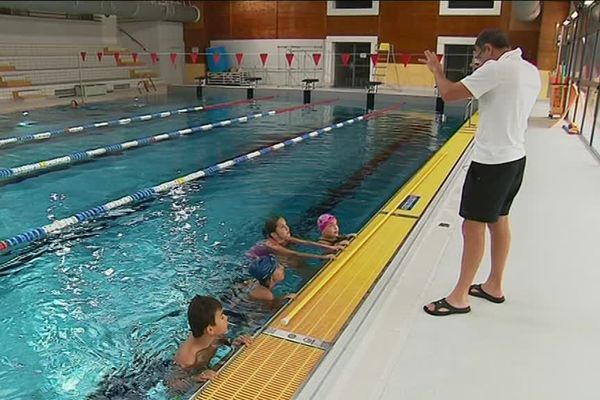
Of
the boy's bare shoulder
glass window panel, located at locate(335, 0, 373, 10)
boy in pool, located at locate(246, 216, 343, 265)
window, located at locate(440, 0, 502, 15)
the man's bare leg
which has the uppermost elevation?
glass window panel, located at locate(335, 0, 373, 10)

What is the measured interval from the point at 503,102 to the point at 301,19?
1748 cm

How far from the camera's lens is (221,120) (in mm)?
11039

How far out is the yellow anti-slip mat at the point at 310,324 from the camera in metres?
1.98

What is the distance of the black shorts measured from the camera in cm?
231

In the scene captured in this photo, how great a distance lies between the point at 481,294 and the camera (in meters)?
2.69

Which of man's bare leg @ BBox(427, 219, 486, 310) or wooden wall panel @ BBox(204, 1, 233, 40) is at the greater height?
wooden wall panel @ BBox(204, 1, 233, 40)

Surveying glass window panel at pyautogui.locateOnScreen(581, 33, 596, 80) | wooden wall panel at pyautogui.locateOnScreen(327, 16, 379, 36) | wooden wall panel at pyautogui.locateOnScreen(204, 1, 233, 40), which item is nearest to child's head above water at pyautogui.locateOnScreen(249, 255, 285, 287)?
glass window panel at pyautogui.locateOnScreen(581, 33, 596, 80)

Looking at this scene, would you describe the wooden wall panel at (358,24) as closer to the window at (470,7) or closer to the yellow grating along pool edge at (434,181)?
the window at (470,7)

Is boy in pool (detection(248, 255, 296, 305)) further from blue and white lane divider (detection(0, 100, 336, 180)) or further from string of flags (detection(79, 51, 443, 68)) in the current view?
string of flags (detection(79, 51, 443, 68))

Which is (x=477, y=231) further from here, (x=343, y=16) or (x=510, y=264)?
(x=343, y=16)

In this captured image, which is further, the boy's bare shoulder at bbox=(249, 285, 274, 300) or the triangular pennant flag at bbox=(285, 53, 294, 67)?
the triangular pennant flag at bbox=(285, 53, 294, 67)

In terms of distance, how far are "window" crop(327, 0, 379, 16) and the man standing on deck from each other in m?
16.4

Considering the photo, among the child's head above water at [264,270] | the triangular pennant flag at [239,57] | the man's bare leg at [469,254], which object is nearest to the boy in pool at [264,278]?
the child's head above water at [264,270]

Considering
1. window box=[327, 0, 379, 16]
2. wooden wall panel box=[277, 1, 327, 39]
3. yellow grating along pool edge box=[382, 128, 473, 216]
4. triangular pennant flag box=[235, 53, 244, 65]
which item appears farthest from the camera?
triangular pennant flag box=[235, 53, 244, 65]
